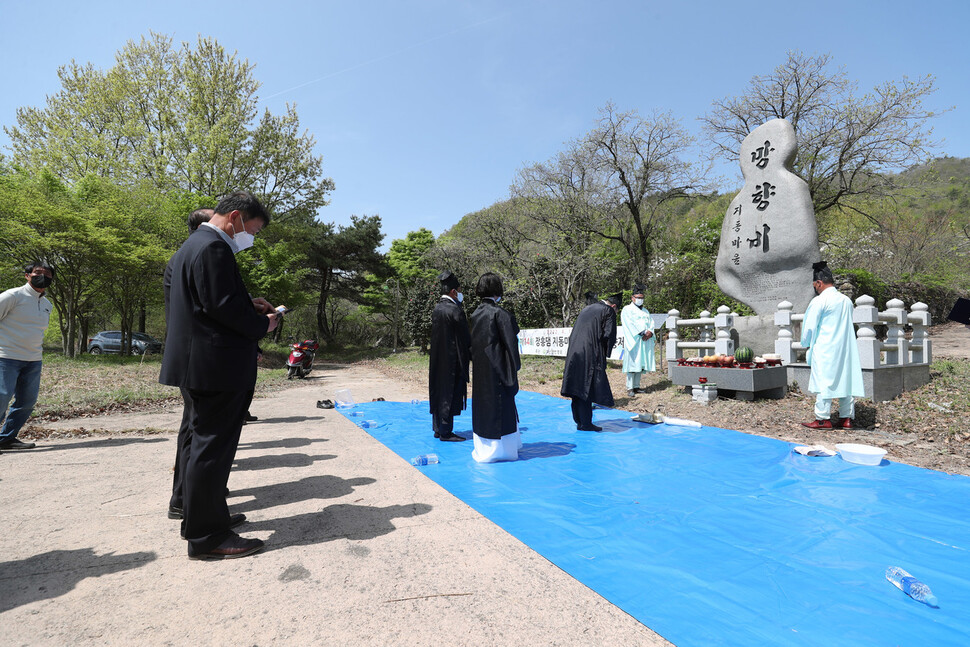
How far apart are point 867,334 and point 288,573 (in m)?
7.33

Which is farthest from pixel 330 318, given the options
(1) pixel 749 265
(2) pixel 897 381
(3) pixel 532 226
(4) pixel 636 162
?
(2) pixel 897 381

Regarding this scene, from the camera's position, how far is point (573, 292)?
16.4m

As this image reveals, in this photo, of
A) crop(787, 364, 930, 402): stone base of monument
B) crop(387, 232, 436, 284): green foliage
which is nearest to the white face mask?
crop(787, 364, 930, 402): stone base of monument

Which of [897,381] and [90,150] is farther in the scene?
[90,150]

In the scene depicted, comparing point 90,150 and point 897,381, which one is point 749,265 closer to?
point 897,381

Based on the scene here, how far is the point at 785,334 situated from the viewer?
7402mm

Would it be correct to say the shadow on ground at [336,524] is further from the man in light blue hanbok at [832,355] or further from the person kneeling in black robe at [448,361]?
the man in light blue hanbok at [832,355]

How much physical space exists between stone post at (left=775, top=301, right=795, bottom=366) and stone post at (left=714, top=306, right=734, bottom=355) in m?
0.76

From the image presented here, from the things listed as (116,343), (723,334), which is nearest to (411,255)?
(116,343)

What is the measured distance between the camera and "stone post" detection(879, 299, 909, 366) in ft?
22.1

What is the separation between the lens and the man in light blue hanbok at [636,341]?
8.63m

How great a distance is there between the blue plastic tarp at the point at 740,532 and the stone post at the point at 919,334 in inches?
168

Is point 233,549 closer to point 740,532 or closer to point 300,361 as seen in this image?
point 740,532

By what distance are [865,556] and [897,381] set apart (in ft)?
18.8
